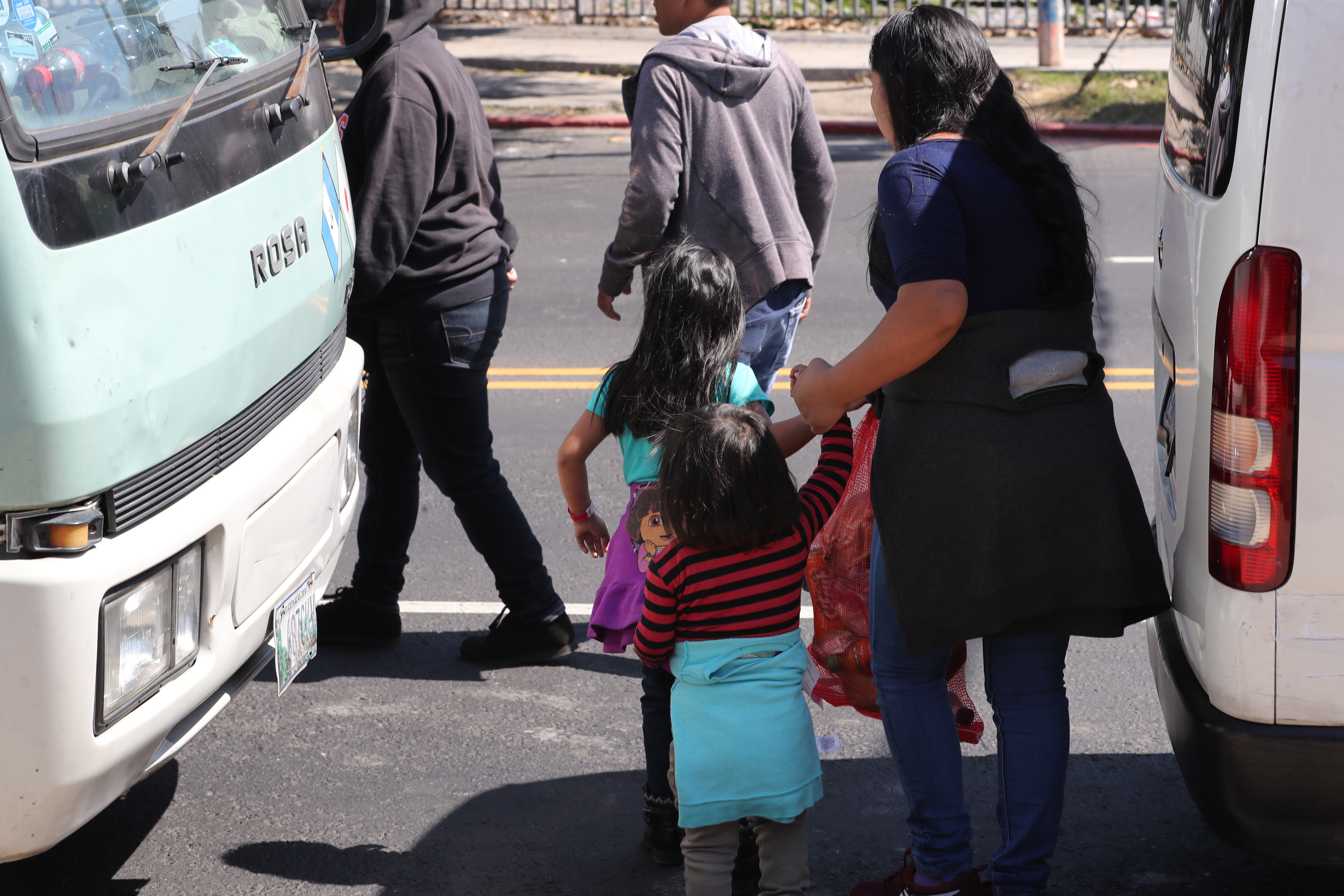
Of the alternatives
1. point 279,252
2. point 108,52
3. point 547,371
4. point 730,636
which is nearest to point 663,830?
point 730,636

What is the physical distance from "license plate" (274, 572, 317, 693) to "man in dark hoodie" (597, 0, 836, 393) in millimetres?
1145

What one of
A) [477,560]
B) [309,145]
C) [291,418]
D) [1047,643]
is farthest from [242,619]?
[477,560]

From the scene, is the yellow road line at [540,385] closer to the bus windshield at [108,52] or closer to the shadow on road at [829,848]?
the shadow on road at [829,848]

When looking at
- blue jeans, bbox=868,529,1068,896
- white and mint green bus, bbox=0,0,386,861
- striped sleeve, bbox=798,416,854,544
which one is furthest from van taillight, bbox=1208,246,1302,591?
white and mint green bus, bbox=0,0,386,861

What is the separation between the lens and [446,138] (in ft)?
12.3

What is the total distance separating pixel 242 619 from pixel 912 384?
1366 mm

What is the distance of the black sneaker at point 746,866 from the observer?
302 centimetres

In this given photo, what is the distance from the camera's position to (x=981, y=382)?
99.5 inches

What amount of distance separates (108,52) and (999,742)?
218 cm

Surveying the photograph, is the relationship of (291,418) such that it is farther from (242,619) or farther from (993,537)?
(993,537)

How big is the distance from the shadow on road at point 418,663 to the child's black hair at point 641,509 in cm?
121

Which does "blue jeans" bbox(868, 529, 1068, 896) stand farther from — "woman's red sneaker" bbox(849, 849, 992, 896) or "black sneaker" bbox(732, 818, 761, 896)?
"black sneaker" bbox(732, 818, 761, 896)

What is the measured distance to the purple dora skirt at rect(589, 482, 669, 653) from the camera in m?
2.96

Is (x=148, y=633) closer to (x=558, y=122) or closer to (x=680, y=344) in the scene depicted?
(x=680, y=344)
